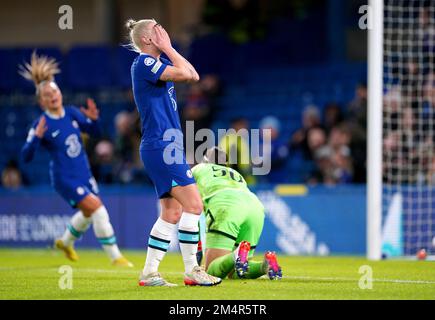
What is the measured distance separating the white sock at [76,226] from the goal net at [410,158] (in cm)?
431

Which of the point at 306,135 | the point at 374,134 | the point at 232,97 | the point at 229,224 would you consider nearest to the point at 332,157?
the point at 306,135

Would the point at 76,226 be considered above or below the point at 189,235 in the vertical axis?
below

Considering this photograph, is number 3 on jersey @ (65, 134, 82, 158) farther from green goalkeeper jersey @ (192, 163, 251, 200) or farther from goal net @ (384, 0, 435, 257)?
goal net @ (384, 0, 435, 257)

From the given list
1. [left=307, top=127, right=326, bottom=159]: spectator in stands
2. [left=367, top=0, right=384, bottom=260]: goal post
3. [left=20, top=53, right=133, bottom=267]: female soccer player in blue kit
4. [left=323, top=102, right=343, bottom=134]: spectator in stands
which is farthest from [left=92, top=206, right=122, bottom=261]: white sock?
[left=323, top=102, right=343, bottom=134]: spectator in stands

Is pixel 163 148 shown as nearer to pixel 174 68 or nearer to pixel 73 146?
pixel 174 68

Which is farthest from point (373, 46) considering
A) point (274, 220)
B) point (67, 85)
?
point (67, 85)

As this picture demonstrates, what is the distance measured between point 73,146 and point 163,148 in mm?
4520

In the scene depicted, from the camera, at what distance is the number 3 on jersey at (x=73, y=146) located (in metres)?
12.3

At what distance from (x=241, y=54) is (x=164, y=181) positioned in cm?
1321

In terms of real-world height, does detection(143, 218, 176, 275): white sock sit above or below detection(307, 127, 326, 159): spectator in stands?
below

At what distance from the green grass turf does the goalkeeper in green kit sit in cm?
15

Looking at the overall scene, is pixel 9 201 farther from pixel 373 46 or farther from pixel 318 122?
pixel 373 46

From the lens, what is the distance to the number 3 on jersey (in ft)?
40.3

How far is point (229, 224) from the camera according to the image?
351 inches
